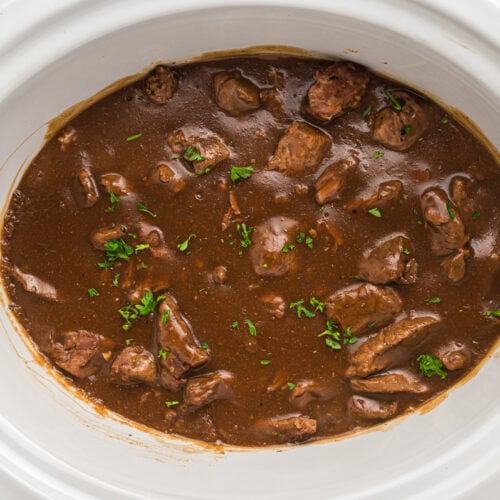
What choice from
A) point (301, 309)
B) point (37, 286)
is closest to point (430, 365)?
point (301, 309)

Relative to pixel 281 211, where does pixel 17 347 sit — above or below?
below

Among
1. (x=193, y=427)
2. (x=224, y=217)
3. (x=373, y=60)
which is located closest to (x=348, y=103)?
(x=373, y=60)

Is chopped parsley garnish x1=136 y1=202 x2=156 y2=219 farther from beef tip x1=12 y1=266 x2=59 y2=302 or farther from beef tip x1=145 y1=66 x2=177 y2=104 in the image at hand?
beef tip x1=12 y1=266 x2=59 y2=302

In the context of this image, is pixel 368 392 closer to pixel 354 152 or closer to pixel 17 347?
pixel 354 152

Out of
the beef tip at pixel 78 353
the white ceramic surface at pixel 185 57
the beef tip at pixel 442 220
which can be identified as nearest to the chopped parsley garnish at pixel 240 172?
the white ceramic surface at pixel 185 57

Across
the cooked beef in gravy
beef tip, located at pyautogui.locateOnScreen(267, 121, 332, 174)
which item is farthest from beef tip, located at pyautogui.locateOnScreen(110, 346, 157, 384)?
beef tip, located at pyautogui.locateOnScreen(267, 121, 332, 174)
